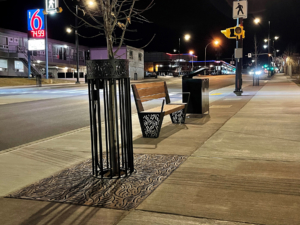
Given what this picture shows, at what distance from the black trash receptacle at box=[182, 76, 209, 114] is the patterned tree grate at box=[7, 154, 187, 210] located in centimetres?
482

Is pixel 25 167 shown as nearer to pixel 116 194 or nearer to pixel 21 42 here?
pixel 116 194

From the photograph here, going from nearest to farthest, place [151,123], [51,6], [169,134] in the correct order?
→ 1. [151,123]
2. [169,134]
3. [51,6]

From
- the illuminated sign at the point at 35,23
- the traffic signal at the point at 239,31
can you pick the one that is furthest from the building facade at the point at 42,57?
the traffic signal at the point at 239,31

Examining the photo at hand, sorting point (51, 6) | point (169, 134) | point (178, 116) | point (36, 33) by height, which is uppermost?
point (51, 6)

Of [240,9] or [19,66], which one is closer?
[240,9]

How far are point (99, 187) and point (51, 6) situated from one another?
39770 mm

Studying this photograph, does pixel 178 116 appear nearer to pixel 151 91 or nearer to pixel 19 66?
pixel 151 91

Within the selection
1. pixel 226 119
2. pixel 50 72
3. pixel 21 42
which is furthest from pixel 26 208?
pixel 50 72

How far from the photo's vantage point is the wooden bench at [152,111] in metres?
7.54

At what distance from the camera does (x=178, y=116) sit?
933 centimetres

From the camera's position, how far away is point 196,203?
385 cm

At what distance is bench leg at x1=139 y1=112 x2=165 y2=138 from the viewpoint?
7508 mm

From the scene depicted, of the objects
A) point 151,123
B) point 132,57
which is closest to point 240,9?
point 151,123

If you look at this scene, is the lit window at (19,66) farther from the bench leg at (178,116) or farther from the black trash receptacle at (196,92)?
the bench leg at (178,116)
